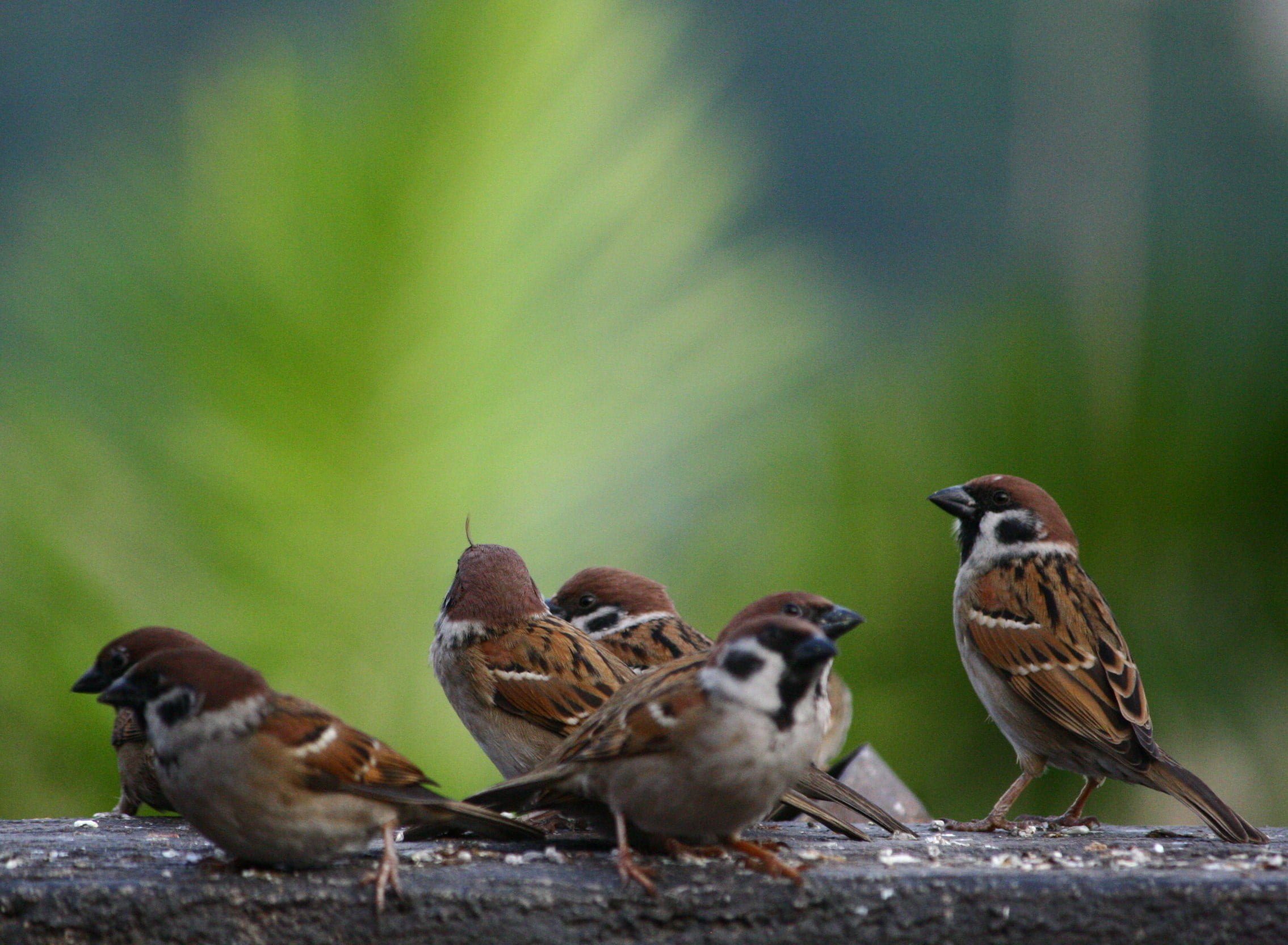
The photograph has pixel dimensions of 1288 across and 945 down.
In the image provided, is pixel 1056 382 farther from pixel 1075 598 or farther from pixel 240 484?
pixel 240 484

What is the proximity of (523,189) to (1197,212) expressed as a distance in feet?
9.10

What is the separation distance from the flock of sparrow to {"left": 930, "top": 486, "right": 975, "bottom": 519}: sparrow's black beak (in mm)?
191

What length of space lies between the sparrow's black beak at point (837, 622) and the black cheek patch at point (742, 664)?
32 centimetres

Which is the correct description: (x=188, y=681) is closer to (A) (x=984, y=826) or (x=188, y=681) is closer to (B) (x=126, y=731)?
(B) (x=126, y=731)

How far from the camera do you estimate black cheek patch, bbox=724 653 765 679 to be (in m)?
2.21

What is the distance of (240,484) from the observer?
161 inches

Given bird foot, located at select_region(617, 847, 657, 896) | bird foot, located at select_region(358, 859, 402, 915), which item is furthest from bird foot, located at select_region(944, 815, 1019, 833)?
bird foot, located at select_region(358, 859, 402, 915)

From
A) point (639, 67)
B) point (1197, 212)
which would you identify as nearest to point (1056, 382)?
point (1197, 212)

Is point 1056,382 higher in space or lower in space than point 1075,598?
higher

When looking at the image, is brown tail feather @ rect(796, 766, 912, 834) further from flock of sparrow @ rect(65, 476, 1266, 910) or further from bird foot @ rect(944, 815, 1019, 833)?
bird foot @ rect(944, 815, 1019, 833)

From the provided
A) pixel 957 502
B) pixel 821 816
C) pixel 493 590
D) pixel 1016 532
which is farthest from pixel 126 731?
pixel 1016 532

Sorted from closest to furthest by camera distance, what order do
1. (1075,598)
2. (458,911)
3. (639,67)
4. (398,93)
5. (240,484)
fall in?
1. (458,911)
2. (1075,598)
3. (240,484)
4. (398,93)
5. (639,67)

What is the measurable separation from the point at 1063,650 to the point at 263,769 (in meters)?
1.80

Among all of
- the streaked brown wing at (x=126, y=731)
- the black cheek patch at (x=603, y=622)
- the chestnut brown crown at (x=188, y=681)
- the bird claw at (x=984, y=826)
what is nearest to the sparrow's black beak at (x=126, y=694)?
the chestnut brown crown at (x=188, y=681)
